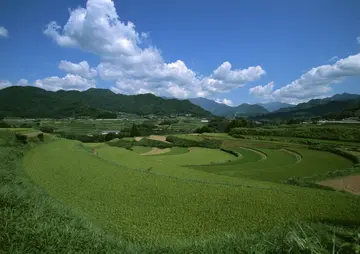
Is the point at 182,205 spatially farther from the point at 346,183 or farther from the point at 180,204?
the point at 346,183

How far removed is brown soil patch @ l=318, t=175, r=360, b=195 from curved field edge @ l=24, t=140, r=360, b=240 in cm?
469

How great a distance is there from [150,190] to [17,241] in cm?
706

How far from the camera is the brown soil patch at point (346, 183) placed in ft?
47.3

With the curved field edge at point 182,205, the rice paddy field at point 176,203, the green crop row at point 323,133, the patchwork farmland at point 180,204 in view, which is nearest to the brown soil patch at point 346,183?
the patchwork farmland at point 180,204

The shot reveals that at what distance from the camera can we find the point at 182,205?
9.55 metres

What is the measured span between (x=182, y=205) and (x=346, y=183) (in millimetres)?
11900

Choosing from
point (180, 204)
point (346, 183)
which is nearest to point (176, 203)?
point (180, 204)

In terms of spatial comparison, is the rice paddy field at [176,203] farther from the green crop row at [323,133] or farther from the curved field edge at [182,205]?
the green crop row at [323,133]

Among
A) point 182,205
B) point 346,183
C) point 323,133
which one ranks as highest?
point 323,133

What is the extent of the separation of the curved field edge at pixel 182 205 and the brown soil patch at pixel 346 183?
469cm

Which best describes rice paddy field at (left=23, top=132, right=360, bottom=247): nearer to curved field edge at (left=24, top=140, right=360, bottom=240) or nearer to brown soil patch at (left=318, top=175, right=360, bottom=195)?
curved field edge at (left=24, top=140, right=360, bottom=240)

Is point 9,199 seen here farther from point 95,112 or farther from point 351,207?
point 95,112

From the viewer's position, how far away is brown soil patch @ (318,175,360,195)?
567 inches

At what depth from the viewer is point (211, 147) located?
41750 millimetres
